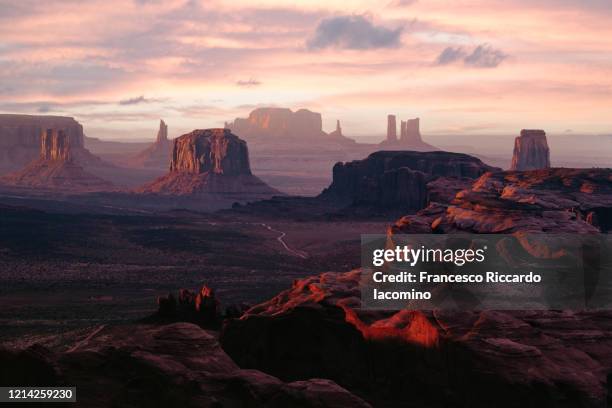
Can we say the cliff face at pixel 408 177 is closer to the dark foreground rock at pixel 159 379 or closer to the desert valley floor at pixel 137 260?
the desert valley floor at pixel 137 260

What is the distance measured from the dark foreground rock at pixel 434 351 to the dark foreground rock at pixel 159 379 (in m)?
6.63

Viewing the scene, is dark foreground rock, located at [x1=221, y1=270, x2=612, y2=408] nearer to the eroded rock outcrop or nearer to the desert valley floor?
the eroded rock outcrop

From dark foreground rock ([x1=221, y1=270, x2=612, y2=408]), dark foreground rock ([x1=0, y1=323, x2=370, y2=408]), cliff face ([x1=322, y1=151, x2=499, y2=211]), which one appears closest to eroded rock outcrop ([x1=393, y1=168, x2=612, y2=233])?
dark foreground rock ([x1=221, y1=270, x2=612, y2=408])

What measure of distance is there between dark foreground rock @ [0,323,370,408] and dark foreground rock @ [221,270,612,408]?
663 centimetres

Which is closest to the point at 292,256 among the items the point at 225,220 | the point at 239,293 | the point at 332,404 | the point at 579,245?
the point at 239,293

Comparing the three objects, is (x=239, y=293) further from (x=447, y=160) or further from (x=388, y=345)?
(x=447, y=160)

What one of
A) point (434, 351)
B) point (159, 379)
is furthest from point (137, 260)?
point (159, 379)

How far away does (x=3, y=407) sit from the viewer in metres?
26.0

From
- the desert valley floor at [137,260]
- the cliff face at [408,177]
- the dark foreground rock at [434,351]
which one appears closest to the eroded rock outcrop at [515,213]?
the dark foreground rock at [434,351]

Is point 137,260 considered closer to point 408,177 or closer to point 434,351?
point 434,351

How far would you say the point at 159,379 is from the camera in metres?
29.2

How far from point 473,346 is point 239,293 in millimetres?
46698

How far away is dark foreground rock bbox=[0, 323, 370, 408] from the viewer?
2777 centimetres

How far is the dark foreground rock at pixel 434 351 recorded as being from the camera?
1260 inches
